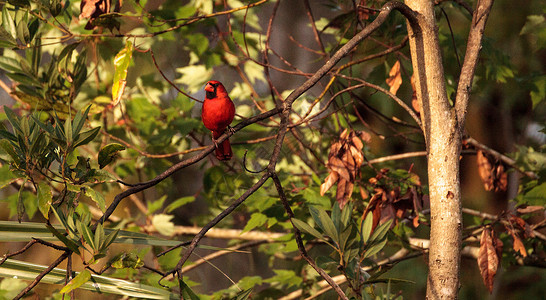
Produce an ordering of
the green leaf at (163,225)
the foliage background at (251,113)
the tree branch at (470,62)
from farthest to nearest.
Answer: the green leaf at (163,225), the foliage background at (251,113), the tree branch at (470,62)

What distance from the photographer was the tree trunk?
1.18 metres

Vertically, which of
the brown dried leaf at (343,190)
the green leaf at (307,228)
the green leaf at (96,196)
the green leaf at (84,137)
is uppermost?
the brown dried leaf at (343,190)

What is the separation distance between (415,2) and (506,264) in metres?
1.35

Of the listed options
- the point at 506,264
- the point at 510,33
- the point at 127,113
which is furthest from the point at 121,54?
the point at 510,33

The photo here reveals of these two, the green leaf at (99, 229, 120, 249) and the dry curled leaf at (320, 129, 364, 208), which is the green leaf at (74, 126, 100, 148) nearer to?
the green leaf at (99, 229, 120, 249)

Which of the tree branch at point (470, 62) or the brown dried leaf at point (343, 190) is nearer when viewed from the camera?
the tree branch at point (470, 62)

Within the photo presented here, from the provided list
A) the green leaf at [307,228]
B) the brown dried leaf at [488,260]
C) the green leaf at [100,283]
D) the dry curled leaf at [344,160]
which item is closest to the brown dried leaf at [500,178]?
the brown dried leaf at [488,260]

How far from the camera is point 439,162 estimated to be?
1219 millimetres

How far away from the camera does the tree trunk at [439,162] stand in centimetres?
118

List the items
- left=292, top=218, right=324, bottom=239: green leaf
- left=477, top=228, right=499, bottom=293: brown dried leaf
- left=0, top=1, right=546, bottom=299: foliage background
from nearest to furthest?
left=292, top=218, right=324, bottom=239: green leaf < left=477, top=228, right=499, bottom=293: brown dried leaf < left=0, top=1, right=546, bottom=299: foliage background

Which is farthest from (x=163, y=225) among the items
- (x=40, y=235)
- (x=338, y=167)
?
(x=40, y=235)

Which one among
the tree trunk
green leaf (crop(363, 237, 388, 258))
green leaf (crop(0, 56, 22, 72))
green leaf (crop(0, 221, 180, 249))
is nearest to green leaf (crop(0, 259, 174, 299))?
green leaf (crop(0, 221, 180, 249))

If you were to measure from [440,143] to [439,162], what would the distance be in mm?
41

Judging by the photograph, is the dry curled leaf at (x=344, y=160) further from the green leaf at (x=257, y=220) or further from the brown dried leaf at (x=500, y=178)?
the brown dried leaf at (x=500, y=178)
